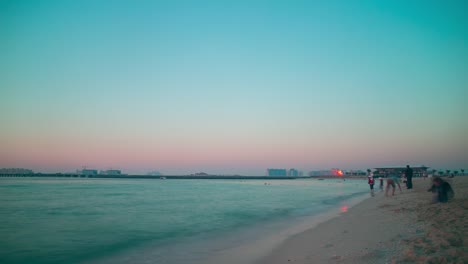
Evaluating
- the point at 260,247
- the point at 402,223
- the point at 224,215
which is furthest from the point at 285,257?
the point at 224,215

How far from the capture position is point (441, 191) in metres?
12.6

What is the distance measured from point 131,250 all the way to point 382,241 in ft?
27.3

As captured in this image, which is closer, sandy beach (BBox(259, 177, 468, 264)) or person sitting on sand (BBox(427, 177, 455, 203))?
sandy beach (BBox(259, 177, 468, 264))

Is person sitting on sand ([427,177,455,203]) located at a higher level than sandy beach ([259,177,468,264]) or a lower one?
higher

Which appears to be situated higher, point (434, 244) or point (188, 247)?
point (434, 244)

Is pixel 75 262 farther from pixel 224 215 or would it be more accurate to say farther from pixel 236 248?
pixel 224 215

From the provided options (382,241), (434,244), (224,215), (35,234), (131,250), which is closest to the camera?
(434,244)

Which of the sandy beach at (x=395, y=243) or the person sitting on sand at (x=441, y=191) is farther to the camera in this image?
the person sitting on sand at (x=441, y=191)

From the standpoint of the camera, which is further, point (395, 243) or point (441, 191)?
point (441, 191)

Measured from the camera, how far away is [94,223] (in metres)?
15.7

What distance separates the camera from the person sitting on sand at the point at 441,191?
12500 millimetres

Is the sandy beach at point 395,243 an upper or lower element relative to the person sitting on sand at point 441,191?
lower

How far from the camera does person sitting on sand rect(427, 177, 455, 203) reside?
12500mm

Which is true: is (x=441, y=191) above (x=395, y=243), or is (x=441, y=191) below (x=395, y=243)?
above
